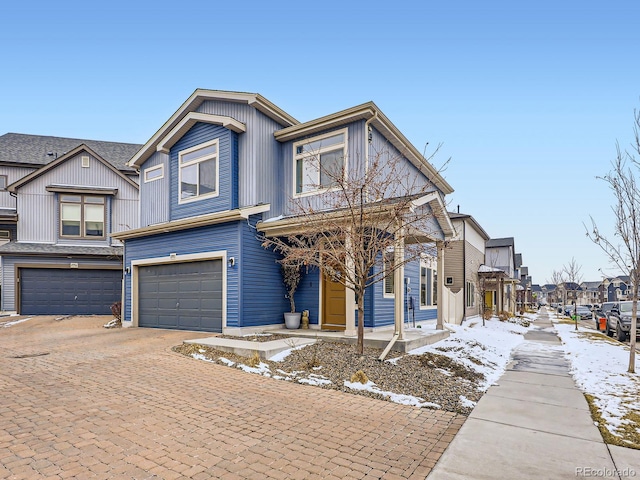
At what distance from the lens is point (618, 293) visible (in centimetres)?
7825

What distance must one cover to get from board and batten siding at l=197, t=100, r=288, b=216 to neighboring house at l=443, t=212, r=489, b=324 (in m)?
10.0

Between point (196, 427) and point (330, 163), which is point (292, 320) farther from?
point (196, 427)

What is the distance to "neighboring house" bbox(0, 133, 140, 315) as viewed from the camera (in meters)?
19.0

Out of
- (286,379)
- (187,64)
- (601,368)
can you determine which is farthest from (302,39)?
(601,368)

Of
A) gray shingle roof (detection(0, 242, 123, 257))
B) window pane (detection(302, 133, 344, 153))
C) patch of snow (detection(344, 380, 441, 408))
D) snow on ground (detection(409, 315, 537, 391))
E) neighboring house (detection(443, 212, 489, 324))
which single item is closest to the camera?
patch of snow (detection(344, 380, 441, 408))

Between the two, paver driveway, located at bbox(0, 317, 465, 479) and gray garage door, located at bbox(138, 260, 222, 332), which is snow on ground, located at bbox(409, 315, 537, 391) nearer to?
paver driveway, located at bbox(0, 317, 465, 479)

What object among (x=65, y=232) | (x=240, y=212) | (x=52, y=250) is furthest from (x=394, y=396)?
(x=65, y=232)

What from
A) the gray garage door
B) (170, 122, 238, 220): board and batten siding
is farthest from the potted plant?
(170, 122, 238, 220): board and batten siding

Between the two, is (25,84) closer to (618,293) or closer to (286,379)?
(286,379)

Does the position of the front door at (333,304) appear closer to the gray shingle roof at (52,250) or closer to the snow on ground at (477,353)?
the snow on ground at (477,353)

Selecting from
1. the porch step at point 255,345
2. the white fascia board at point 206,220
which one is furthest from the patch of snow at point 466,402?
the white fascia board at point 206,220

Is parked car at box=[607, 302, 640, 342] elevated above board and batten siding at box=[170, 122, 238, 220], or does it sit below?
below

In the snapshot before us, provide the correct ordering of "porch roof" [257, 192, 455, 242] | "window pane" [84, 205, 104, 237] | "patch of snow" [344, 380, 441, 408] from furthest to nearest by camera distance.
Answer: "window pane" [84, 205, 104, 237], "porch roof" [257, 192, 455, 242], "patch of snow" [344, 380, 441, 408]

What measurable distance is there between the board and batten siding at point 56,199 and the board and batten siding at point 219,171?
7.86 meters
